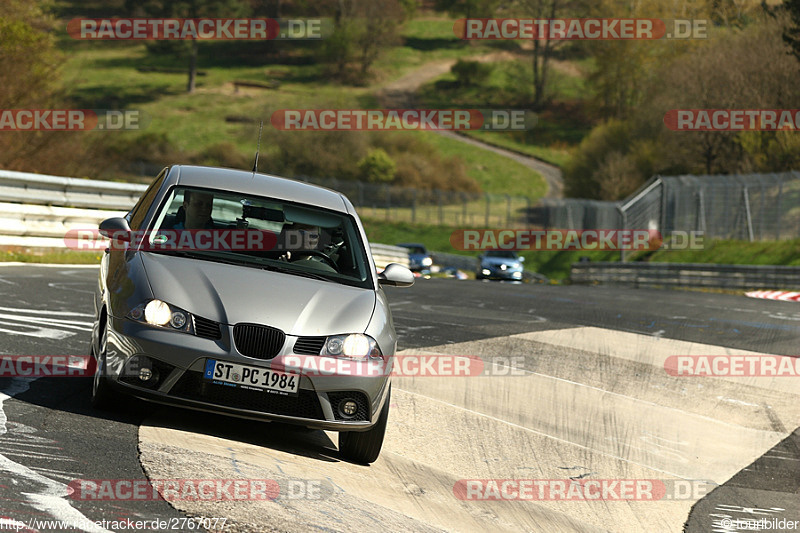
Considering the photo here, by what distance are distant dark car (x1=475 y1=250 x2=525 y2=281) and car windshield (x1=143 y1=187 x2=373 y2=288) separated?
1153 inches

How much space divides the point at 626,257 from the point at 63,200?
2832cm

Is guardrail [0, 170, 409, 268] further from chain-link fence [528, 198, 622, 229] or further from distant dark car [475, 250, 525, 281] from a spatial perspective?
→ chain-link fence [528, 198, 622, 229]

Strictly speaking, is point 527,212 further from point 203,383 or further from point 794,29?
point 203,383

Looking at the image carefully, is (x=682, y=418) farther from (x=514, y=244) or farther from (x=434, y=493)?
(x=514, y=244)

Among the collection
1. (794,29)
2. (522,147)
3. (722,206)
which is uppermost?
(794,29)

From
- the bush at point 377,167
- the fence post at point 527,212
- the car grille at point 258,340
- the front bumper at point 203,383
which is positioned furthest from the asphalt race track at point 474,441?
Answer: the bush at point 377,167

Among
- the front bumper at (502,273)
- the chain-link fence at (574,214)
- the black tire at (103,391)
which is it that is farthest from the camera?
the chain-link fence at (574,214)

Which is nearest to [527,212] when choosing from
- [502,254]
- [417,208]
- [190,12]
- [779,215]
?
[417,208]

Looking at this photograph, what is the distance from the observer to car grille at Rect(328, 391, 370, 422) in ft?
19.1

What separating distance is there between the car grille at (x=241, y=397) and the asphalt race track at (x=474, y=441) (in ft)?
0.89

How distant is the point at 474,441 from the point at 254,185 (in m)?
2.67

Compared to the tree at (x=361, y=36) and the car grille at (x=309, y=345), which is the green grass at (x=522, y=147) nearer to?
the tree at (x=361, y=36)

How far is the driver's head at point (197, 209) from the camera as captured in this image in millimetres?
6766

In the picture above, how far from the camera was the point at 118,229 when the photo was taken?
6.56 metres
